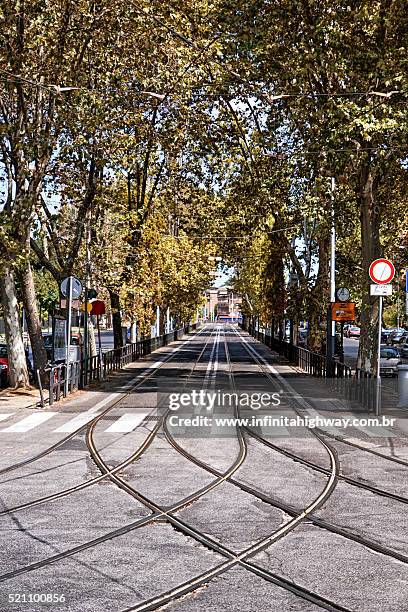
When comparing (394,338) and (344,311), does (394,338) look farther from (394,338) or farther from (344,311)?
(344,311)

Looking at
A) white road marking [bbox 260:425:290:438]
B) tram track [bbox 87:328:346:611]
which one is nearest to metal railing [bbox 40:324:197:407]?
white road marking [bbox 260:425:290:438]

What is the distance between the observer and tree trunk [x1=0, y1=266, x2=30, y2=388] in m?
27.4

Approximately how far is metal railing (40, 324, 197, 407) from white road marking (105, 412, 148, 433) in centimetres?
287

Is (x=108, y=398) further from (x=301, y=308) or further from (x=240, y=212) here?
(x=301, y=308)

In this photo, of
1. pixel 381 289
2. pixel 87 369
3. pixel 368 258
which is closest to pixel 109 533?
pixel 381 289

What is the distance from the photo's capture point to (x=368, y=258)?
26.7m

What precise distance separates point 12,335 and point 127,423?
28.8 feet

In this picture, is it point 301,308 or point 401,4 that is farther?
point 301,308

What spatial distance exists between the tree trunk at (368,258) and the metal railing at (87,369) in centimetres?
831

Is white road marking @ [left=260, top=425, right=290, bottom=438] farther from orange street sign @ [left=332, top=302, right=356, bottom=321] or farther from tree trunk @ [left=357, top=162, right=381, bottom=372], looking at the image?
orange street sign @ [left=332, top=302, right=356, bottom=321]

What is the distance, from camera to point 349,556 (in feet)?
26.8

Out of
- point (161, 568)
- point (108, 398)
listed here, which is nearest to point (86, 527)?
point (161, 568)

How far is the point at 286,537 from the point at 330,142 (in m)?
12.6

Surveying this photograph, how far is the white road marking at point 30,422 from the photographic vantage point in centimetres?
1858
